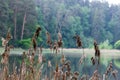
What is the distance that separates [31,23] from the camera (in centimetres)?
4475

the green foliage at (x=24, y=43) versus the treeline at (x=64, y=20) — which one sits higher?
the treeline at (x=64, y=20)

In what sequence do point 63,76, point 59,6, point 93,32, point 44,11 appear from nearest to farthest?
point 63,76, point 44,11, point 59,6, point 93,32

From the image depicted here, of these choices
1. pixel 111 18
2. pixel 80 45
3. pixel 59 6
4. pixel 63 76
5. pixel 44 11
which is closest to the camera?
pixel 80 45

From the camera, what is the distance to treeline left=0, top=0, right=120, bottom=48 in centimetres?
4334

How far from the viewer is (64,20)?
6128cm

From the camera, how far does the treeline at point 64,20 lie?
43344 mm

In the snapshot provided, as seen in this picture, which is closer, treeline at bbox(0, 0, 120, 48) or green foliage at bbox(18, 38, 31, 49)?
green foliage at bbox(18, 38, 31, 49)

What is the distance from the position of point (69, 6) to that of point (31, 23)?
33.5 m

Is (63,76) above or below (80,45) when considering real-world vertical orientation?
below

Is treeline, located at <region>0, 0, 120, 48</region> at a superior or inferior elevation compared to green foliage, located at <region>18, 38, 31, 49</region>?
superior

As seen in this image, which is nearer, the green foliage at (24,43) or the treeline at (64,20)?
the green foliage at (24,43)

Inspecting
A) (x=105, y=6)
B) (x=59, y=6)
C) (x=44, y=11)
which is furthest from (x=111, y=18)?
(x=44, y=11)

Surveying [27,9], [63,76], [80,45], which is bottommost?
[63,76]

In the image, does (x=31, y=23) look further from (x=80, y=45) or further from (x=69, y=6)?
(x=80, y=45)
